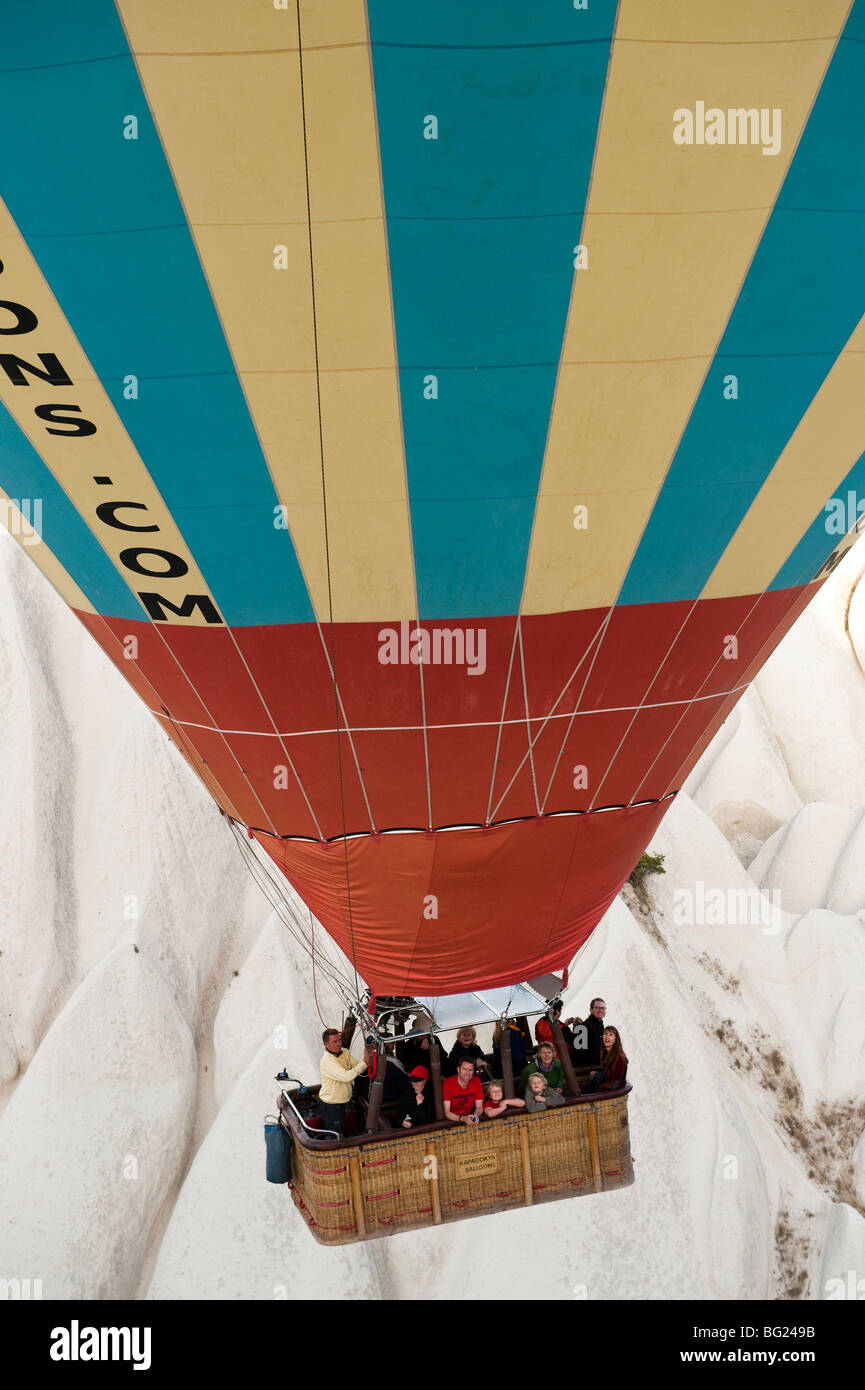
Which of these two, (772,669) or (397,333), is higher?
(772,669)

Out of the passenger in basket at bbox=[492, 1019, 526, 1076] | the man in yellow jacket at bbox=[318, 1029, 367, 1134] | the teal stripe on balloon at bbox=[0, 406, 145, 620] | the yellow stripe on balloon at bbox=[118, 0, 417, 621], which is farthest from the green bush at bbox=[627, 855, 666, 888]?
the yellow stripe on balloon at bbox=[118, 0, 417, 621]

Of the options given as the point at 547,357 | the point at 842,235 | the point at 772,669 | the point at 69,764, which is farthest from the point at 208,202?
the point at 772,669

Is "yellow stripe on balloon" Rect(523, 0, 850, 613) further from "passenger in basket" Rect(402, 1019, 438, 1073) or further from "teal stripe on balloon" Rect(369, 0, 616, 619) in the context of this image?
"passenger in basket" Rect(402, 1019, 438, 1073)

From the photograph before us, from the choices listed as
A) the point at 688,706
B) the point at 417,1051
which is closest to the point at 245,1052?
the point at 417,1051

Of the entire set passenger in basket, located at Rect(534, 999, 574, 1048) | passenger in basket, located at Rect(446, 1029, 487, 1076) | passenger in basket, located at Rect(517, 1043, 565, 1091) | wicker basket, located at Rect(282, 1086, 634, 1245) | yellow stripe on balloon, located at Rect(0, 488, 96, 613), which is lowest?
wicker basket, located at Rect(282, 1086, 634, 1245)

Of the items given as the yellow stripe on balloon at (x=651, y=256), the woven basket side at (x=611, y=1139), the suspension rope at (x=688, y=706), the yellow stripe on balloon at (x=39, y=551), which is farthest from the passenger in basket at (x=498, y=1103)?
the yellow stripe on balloon at (x=39, y=551)

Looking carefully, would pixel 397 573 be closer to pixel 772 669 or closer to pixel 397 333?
pixel 397 333

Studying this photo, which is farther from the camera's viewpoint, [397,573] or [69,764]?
[69,764]
